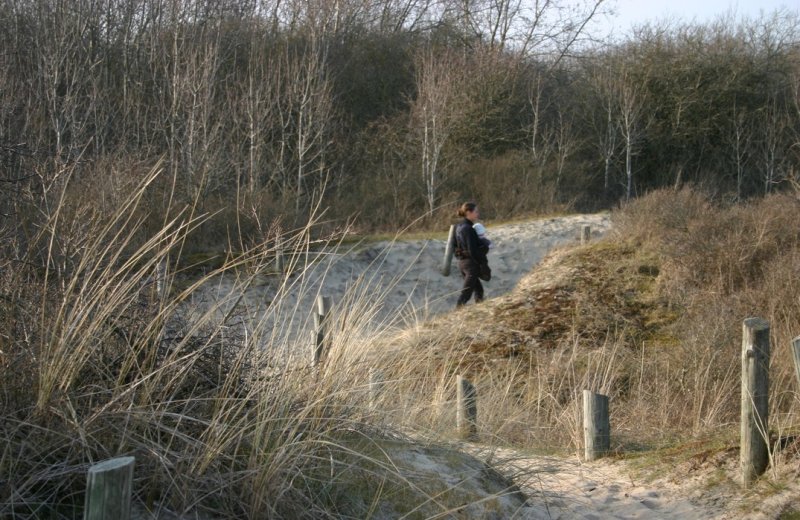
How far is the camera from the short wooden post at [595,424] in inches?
246

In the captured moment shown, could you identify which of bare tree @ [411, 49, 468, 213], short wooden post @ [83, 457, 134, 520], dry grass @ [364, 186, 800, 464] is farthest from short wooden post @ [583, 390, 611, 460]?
bare tree @ [411, 49, 468, 213]

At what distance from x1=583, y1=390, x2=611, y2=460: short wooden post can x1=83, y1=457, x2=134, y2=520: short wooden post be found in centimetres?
439

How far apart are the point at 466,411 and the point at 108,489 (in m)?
4.06

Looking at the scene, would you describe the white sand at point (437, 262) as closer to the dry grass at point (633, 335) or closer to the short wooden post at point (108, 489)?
the dry grass at point (633, 335)

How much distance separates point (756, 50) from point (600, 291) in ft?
65.4

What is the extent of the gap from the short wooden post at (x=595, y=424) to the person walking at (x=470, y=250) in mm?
5185

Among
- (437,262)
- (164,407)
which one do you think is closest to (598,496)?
(164,407)

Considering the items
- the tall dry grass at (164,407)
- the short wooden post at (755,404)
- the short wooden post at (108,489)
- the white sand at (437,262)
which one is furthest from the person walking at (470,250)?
the short wooden post at (108,489)

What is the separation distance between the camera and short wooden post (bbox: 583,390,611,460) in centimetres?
624

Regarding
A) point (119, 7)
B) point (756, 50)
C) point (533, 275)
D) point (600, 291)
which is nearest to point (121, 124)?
point (119, 7)

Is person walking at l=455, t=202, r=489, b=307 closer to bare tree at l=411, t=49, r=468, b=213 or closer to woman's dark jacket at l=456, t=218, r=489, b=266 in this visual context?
woman's dark jacket at l=456, t=218, r=489, b=266

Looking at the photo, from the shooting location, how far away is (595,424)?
20.5 feet

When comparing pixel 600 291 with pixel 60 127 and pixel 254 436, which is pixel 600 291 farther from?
pixel 60 127

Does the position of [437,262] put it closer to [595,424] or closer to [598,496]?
[595,424]
